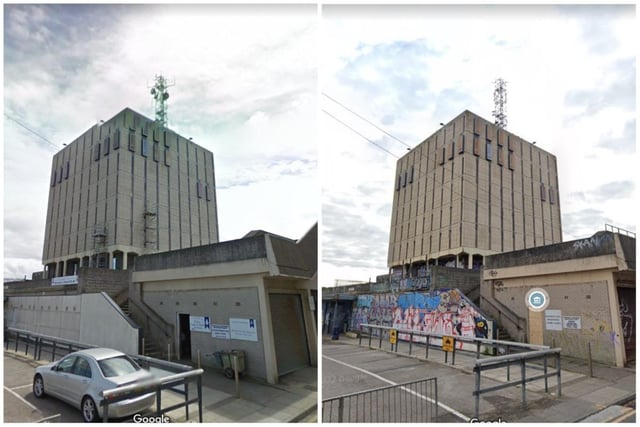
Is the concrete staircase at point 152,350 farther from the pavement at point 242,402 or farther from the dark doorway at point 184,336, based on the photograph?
the pavement at point 242,402

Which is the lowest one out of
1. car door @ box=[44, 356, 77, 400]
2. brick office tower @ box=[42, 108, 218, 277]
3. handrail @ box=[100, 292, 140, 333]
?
car door @ box=[44, 356, 77, 400]

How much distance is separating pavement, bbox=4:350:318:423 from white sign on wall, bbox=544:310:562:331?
8.53 m

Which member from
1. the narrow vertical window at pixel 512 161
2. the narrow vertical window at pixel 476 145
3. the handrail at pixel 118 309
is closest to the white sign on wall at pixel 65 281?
the handrail at pixel 118 309

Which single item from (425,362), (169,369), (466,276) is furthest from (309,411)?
(466,276)

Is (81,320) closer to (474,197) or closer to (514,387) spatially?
(514,387)

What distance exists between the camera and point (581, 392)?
891 cm

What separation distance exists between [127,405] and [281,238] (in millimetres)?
5049

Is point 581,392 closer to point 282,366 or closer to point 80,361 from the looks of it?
point 282,366

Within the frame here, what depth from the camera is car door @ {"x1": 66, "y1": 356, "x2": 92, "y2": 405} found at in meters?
7.67

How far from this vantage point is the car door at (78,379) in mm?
7672

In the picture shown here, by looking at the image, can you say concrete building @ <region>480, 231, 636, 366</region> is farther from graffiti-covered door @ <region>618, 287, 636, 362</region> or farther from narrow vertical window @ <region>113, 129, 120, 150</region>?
narrow vertical window @ <region>113, 129, 120, 150</region>

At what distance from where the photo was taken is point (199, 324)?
12305 millimetres

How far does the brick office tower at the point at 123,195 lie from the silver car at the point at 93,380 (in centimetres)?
2249

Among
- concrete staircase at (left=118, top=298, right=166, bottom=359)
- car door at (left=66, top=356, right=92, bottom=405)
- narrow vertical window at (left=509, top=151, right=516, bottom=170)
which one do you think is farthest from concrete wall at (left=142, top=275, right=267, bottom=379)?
narrow vertical window at (left=509, top=151, right=516, bottom=170)
